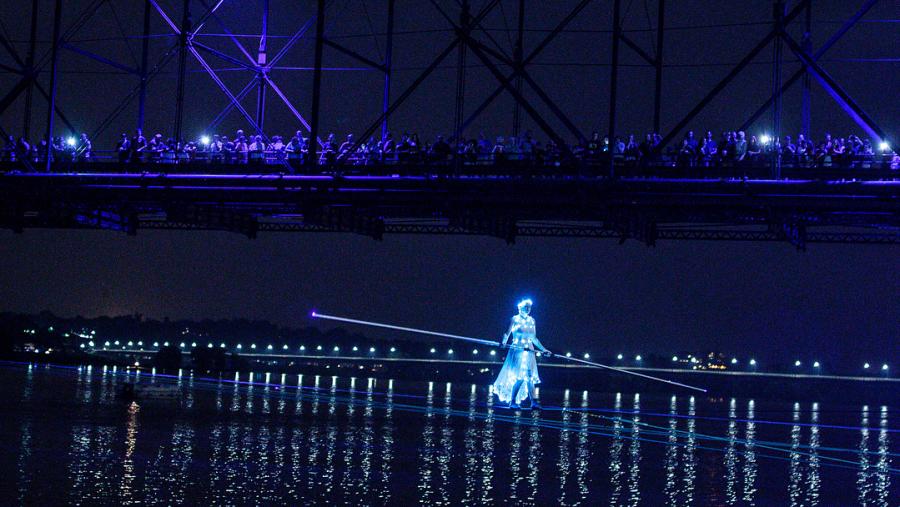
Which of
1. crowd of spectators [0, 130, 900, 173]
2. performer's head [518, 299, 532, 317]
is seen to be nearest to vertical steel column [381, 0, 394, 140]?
crowd of spectators [0, 130, 900, 173]

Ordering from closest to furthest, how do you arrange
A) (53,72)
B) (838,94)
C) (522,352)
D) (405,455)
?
(405,455), (522,352), (838,94), (53,72)

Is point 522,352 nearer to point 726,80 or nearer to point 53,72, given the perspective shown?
point 726,80

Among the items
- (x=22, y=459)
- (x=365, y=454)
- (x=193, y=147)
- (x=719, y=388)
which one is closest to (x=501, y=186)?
(x=193, y=147)

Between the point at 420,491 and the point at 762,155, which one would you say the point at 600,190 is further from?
the point at 420,491

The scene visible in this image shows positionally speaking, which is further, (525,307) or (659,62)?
(659,62)

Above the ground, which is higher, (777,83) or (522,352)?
(777,83)

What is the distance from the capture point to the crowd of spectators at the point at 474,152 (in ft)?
116

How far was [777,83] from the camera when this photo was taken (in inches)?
1319

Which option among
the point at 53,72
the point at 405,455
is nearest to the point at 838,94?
the point at 405,455

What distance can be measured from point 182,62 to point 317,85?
664 cm

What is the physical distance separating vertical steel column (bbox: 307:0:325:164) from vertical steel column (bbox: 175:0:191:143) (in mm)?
5441

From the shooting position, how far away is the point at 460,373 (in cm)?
7200

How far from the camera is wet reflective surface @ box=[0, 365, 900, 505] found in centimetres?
1200

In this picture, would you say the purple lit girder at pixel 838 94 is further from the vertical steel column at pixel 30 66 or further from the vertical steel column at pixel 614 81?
the vertical steel column at pixel 30 66
